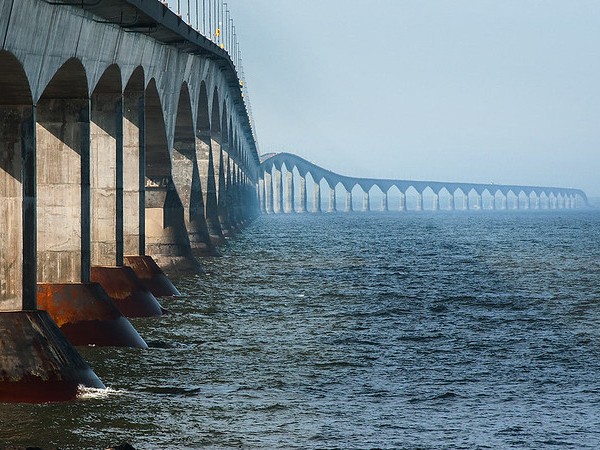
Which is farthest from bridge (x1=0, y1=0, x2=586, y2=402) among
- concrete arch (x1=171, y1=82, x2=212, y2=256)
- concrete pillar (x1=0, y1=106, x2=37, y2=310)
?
concrete arch (x1=171, y1=82, x2=212, y2=256)

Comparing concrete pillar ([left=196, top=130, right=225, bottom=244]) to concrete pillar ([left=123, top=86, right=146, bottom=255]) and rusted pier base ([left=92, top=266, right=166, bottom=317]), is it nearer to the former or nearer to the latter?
concrete pillar ([left=123, top=86, right=146, bottom=255])

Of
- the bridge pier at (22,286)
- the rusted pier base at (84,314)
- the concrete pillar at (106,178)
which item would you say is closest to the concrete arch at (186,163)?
the concrete pillar at (106,178)

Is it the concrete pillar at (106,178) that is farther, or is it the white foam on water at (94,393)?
the concrete pillar at (106,178)

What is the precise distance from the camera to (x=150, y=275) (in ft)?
141

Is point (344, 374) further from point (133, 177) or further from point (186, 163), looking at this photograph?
point (186, 163)

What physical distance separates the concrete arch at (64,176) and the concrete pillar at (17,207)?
583cm

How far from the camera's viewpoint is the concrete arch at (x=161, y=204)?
168 feet

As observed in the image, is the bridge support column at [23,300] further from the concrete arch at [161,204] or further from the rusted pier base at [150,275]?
the concrete arch at [161,204]

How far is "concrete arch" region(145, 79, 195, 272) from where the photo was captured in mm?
51188

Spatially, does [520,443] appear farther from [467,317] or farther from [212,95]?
[212,95]

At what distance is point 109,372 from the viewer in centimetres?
2627

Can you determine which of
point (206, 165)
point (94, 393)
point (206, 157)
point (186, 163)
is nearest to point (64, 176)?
point (94, 393)

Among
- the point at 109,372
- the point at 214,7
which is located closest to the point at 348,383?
the point at 109,372

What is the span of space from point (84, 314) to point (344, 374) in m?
6.95
